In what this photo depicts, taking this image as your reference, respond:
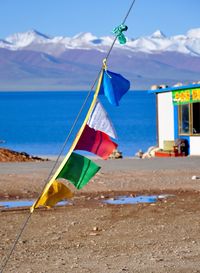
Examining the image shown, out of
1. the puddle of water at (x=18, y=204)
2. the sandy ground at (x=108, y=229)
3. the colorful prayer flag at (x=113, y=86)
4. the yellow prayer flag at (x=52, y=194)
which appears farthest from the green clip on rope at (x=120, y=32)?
the puddle of water at (x=18, y=204)

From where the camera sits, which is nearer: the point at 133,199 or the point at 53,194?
the point at 53,194

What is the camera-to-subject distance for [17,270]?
34.4 feet

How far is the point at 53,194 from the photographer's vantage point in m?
8.19

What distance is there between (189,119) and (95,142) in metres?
19.0

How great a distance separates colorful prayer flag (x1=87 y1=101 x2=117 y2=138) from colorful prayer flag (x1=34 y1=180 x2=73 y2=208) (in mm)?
539

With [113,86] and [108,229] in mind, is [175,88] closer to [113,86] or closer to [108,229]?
[108,229]

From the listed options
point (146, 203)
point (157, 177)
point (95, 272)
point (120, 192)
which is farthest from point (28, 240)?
point (157, 177)

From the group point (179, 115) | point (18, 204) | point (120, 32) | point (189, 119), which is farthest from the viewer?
point (179, 115)

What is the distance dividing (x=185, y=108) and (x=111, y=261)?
16.8 m

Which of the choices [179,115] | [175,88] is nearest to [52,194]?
[179,115]

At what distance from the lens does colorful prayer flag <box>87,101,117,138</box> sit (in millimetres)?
8156

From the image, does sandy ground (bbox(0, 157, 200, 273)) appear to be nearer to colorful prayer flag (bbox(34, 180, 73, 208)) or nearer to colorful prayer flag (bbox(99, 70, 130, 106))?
colorful prayer flag (bbox(34, 180, 73, 208))

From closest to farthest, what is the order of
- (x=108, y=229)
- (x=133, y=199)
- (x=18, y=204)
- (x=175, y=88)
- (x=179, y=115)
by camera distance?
(x=108, y=229) < (x=18, y=204) < (x=133, y=199) < (x=179, y=115) < (x=175, y=88)

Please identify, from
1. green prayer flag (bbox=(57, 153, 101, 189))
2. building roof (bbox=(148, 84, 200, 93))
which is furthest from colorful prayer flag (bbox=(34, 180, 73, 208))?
building roof (bbox=(148, 84, 200, 93))
